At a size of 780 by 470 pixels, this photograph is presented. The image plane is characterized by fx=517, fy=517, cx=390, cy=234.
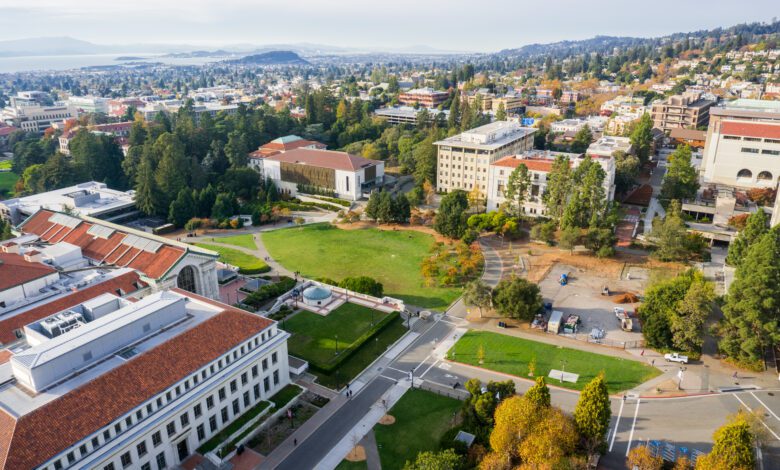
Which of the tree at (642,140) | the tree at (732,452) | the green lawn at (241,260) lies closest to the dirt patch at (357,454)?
the tree at (732,452)

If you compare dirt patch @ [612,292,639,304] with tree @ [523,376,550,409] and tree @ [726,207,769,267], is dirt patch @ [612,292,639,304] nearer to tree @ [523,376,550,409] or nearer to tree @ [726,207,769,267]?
tree @ [726,207,769,267]

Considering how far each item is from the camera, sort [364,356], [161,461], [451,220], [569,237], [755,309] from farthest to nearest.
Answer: [451,220]
[569,237]
[364,356]
[755,309]
[161,461]

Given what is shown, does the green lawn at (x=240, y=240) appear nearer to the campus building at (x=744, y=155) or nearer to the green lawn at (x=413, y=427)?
the green lawn at (x=413, y=427)

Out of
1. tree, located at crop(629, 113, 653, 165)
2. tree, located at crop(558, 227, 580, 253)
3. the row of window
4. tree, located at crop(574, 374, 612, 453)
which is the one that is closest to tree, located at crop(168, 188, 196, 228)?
the row of window

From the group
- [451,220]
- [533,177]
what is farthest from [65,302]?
[533,177]

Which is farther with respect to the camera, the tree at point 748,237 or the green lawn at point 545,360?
the tree at point 748,237

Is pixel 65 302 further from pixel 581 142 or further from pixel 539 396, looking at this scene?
pixel 581 142
